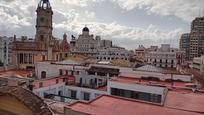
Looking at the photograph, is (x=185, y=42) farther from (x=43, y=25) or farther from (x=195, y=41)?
(x=43, y=25)

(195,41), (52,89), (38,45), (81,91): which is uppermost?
(195,41)

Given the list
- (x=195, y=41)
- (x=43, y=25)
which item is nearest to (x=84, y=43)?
(x=195, y=41)

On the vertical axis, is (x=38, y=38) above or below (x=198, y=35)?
below

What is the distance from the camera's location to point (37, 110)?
36.8 ft

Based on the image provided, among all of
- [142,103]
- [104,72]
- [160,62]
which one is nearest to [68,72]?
[104,72]

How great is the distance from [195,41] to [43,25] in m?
114

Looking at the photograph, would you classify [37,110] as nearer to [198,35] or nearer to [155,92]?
[155,92]

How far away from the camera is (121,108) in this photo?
13.3m

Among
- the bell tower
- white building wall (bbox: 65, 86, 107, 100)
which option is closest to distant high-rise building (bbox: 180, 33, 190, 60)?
the bell tower

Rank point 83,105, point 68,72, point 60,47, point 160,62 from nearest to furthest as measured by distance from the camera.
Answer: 1. point 83,105
2. point 68,72
3. point 60,47
4. point 160,62

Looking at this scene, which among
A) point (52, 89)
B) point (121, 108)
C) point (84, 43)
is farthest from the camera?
point (84, 43)

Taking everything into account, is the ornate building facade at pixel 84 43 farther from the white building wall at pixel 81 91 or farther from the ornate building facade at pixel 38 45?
the white building wall at pixel 81 91

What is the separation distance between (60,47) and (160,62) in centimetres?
4821

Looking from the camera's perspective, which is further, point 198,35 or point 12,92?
point 198,35
